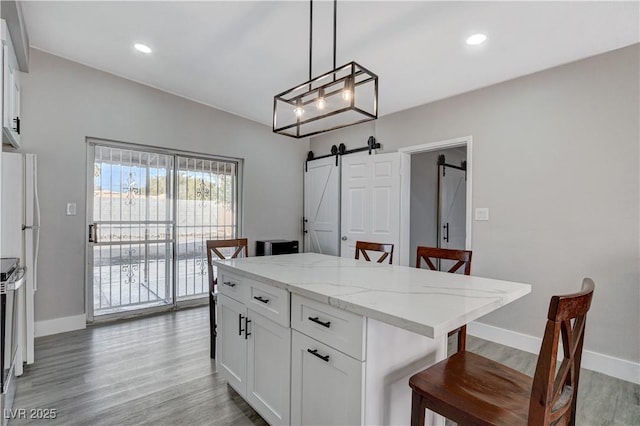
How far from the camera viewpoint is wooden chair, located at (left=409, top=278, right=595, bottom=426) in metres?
0.99

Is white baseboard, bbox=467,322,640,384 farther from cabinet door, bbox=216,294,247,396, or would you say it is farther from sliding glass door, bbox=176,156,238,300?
sliding glass door, bbox=176,156,238,300

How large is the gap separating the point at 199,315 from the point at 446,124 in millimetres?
3693

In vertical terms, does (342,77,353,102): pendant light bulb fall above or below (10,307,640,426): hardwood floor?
above

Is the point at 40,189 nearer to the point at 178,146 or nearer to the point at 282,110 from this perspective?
the point at 178,146

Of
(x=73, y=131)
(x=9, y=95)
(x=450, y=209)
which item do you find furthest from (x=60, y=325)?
(x=450, y=209)

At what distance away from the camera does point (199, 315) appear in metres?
3.95

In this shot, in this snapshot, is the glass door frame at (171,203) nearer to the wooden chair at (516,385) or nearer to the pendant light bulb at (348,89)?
the pendant light bulb at (348,89)

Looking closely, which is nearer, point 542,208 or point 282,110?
point 542,208

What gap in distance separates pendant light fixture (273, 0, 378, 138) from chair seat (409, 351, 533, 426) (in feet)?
4.41

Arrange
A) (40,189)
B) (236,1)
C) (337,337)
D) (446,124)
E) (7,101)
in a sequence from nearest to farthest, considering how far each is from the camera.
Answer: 1. (337,337)
2. (236,1)
3. (7,101)
4. (40,189)
5. (446,124)

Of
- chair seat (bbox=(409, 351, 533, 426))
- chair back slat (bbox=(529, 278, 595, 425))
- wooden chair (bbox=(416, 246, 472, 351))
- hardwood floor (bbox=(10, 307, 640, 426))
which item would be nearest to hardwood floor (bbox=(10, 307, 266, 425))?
hardwood floor (bbox=(10, 307, 640, 426))

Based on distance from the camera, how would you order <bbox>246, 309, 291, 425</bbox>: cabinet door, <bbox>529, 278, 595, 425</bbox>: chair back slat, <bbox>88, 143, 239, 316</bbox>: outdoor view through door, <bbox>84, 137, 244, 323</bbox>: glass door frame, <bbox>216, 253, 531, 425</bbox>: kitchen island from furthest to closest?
1. <bbox>88, 143, 239, 316</bbox>: outdoor view through door
2. <bbox>84, 137, 244, 323</bbox>: glass door frame
3. <bbox>246, 309, 291, 425</bbox>: cabinet door
4. <bbox>216, 253, 531, 425</bbox>: kitchen island
5. <bbox>529, 278, 595, 425</bbox>: chair back slat

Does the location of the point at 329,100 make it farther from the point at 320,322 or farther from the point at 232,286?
the point at 320,322

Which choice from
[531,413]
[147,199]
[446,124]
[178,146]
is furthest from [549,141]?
[147,199]
